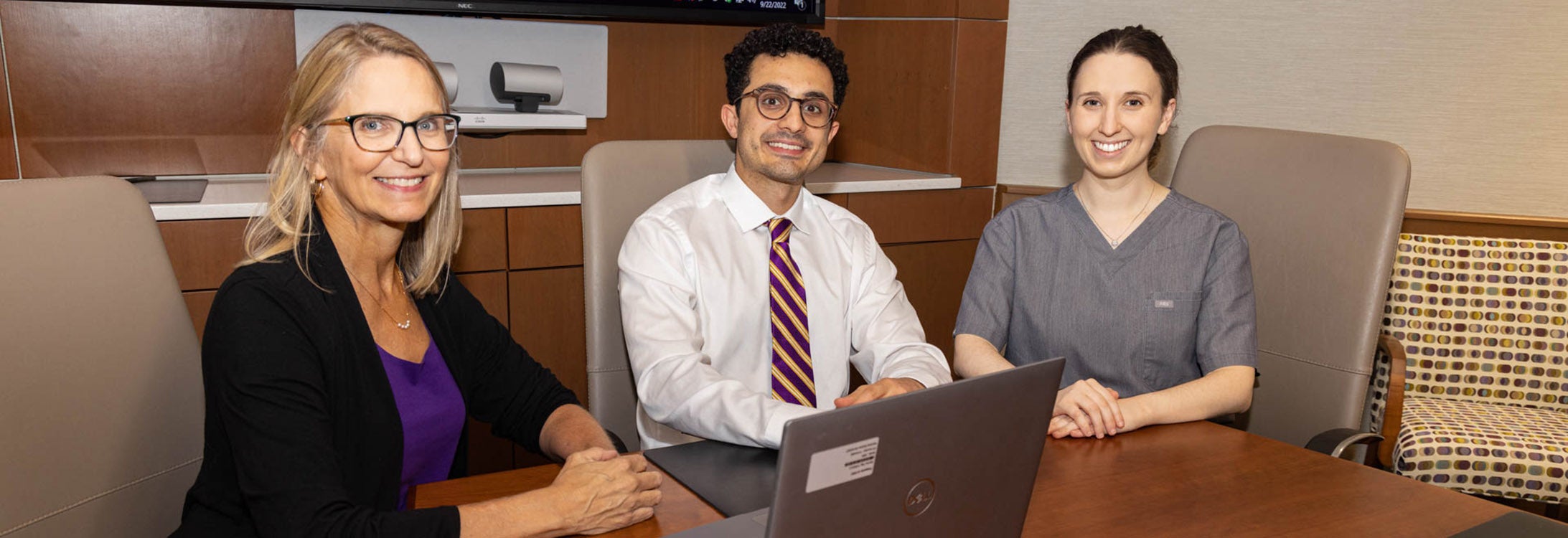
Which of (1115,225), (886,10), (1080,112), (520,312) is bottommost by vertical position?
(520,312)

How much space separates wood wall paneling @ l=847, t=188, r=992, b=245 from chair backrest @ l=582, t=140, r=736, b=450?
4.00ft

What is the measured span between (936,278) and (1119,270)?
1.46m

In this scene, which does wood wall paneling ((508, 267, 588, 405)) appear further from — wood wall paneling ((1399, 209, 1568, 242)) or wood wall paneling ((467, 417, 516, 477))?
wood wall paneling ((1399, 209, 1568, 242))

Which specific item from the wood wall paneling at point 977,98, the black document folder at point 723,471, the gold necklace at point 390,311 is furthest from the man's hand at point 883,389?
the wood wall paneling at point 977,98

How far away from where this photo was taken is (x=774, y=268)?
1919 mm

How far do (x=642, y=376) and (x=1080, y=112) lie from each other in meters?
0.92

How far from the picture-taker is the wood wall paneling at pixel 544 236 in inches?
106

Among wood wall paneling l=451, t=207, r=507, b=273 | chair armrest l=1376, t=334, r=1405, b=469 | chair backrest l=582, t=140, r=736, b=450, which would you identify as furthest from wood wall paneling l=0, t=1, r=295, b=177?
chair armrest l=1376, t=334, r=1405, b=469

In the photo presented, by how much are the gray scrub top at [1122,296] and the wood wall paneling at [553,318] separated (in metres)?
1.23

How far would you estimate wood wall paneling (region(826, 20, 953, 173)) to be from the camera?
11.1ft

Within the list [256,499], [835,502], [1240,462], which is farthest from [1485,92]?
[256,499]

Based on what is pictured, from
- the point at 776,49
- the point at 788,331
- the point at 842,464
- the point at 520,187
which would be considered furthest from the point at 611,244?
the point at 842,464

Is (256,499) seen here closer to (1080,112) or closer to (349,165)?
(349,165)

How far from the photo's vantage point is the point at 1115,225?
1951 millimetres
